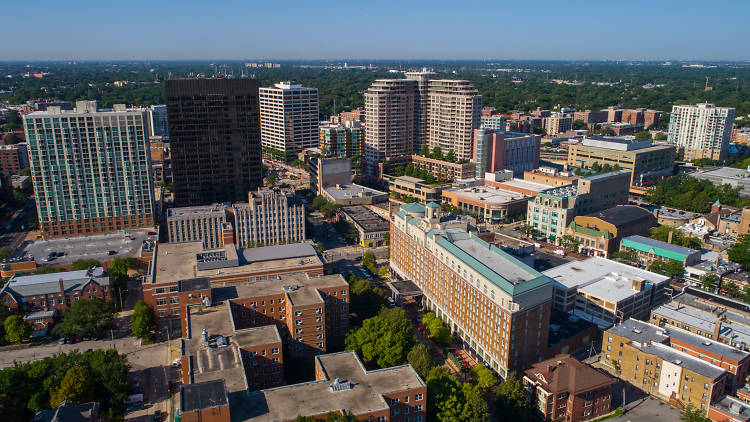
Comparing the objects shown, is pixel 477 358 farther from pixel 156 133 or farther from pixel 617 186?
pixel 156 133

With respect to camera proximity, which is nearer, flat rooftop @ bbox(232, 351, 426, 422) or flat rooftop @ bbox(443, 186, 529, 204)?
flat rooftop @ bbox(232, 351, 426, 422)

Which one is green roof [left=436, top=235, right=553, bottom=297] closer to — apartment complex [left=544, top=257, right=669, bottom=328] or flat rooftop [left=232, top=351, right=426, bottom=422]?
apartment complex [left=544, top=257, right=669, bottom=328]

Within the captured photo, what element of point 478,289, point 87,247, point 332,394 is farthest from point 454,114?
point 332,394

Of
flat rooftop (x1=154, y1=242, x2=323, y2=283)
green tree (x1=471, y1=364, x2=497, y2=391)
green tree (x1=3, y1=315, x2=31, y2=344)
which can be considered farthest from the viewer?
flat rooftop (x1=154, y1=242, x2=323, y2=283)

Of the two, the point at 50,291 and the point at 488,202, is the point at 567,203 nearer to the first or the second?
the point at 488,202

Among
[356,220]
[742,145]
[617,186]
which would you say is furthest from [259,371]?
[742,145]

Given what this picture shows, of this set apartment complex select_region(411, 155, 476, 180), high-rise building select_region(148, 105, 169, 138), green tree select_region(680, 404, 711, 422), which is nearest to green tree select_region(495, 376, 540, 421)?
green tree select_region(680, 404, 711, 422)

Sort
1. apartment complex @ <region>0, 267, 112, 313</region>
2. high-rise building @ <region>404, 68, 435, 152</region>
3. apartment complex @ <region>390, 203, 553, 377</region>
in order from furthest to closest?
high-rise building @ <region>404, 68, 435, 152</region> → apartment complex @ <region>0, 267, 112, 313</region> → apartment complex @ <region>390, 203, 553, 377</region>
